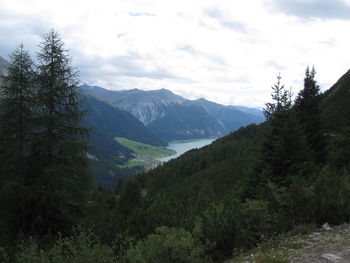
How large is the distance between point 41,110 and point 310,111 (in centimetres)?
2078

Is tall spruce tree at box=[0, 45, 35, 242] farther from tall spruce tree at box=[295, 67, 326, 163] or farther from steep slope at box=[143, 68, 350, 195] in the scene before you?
tall spruce tree at box=[295, 67, 326, 163]

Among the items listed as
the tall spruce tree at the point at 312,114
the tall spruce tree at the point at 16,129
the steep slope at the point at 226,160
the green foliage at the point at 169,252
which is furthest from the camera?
the steep slope at the point at 226,160

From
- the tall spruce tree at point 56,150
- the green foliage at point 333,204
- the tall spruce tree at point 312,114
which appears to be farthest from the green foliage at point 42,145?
the tall spruce tree at point 312,114

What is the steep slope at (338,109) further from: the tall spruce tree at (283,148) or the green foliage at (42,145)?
the green foliage at (42,145)

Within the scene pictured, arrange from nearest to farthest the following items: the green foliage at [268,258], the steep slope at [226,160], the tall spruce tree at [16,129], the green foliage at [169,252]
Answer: the green foliage at [268,258]
the green foliage at [169,252]
the tall spruce tree at [16,129]
the steep slope at [226,160]

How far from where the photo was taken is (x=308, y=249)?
580cm

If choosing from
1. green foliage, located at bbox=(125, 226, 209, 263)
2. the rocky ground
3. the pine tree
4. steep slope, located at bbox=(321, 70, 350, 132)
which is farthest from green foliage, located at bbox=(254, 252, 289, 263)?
steep slope, located at bbox=(321, 70, 350, 132)

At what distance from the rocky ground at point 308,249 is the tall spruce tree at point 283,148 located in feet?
23.8

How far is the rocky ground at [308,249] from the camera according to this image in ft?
17.5

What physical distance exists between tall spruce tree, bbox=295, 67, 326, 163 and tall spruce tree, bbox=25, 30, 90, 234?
17948mm

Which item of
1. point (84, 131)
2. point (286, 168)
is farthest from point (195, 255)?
point (84, 131)

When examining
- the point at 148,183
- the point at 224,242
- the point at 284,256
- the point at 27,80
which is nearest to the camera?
the point at 284,256

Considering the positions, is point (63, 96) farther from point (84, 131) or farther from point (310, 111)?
point (310, 111)

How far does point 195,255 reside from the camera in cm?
604
